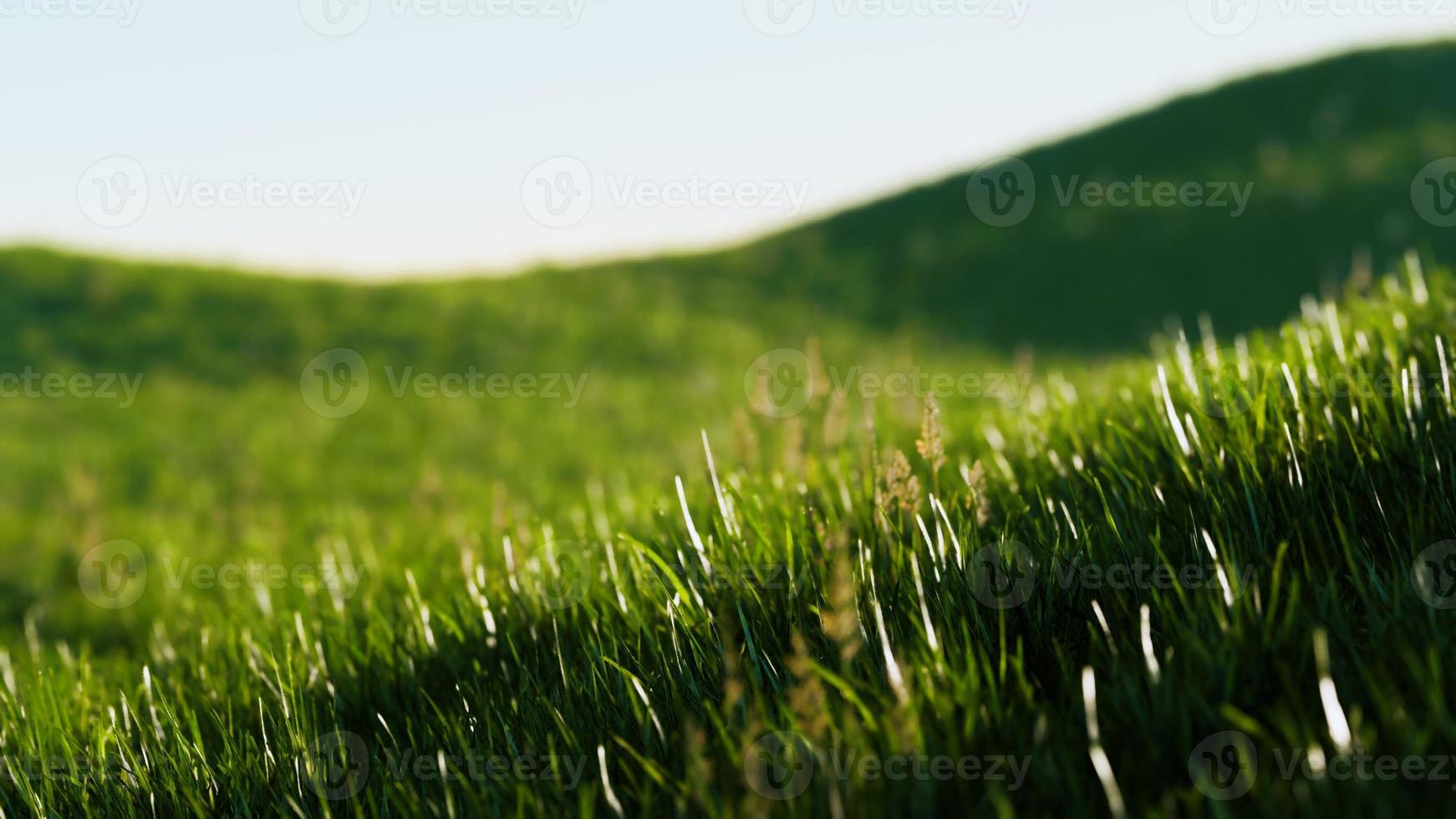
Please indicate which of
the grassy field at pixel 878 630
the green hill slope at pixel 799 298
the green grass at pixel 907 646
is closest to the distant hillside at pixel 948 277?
the green hill slope at pixel 799 298

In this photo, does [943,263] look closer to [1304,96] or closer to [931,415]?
[1304,96]

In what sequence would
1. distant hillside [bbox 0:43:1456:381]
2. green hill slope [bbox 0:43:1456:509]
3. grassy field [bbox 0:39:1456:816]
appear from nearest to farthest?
grassy field [bbox 0:39:1456:816] < green hill slope [bbox 0:43:1456:509] < distant hillside [bbox 0:43:1456:381]

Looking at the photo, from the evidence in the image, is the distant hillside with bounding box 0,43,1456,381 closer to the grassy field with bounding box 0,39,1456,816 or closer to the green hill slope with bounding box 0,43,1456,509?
the green hill slope with bounding box 0,43,1456,509

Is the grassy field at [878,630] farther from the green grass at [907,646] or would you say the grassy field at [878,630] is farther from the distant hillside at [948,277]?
the distant hillside at [948,277]

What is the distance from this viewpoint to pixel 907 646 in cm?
228

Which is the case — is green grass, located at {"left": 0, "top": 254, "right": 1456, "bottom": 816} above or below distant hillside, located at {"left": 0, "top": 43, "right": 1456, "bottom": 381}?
below

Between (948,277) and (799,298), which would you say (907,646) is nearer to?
(799,298)

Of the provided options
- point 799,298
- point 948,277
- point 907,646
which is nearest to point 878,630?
point 907,646

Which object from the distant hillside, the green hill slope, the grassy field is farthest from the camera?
the distant hillside

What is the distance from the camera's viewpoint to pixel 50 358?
55.7ft

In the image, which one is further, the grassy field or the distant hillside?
the distant hillside

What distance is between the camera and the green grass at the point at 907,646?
1832 mm

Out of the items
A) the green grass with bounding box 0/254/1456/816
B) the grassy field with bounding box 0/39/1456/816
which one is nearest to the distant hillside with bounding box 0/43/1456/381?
the grassy field with bounding box 0/39/1456/816

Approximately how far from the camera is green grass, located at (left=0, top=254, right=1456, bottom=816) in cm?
183
